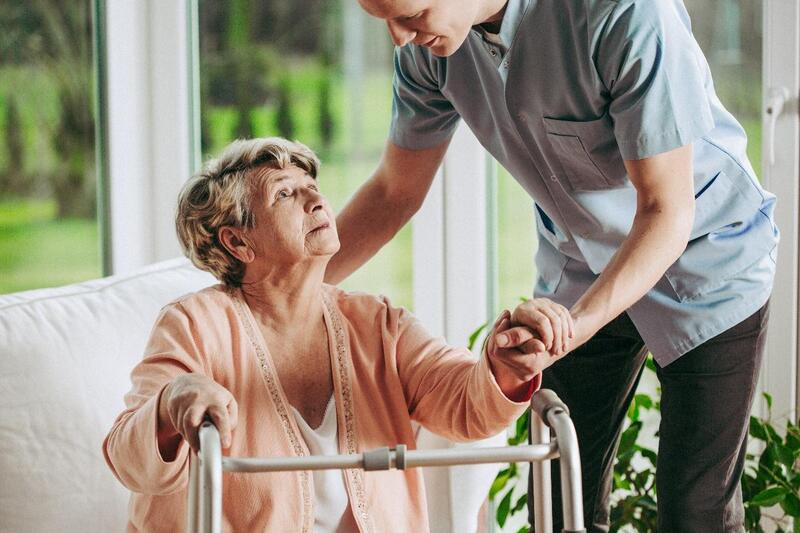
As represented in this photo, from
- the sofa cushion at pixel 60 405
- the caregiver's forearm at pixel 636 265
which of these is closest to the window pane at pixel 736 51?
the caregiver's forearm at pixel 636 265

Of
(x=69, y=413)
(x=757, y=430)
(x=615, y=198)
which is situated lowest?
(x=757, y=430)

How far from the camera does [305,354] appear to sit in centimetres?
160

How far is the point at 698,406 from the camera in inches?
64.4

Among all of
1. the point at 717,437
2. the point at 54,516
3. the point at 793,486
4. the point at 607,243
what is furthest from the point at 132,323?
the point at 793,486

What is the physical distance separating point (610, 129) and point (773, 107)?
946 millimetres

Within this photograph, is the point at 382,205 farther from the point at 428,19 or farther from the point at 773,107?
the point at 773,107

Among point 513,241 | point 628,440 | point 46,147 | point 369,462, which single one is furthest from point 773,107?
point 46,147

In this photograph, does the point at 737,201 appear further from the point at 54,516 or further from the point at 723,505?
the point at 54,516

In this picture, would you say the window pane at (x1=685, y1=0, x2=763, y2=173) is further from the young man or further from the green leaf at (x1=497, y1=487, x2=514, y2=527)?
the green leaf at (x1=497, y1=487, x2=514, y2=527)

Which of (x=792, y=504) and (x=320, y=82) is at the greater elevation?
(x=320, y=82)

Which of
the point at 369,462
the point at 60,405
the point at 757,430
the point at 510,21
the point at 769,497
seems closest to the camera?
the point at 369,462

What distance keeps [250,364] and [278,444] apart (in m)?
0.13

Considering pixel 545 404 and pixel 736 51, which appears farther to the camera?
pixel 736 51

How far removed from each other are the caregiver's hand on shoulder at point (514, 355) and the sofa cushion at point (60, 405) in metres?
0.74
